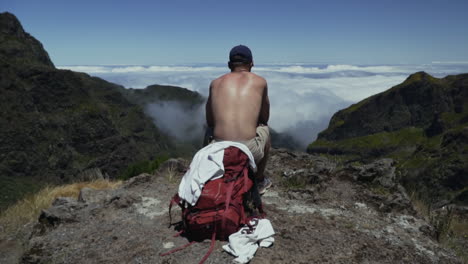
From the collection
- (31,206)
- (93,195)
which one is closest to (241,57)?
(93,195)

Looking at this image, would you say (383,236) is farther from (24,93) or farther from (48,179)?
(24,93)

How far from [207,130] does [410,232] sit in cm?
437

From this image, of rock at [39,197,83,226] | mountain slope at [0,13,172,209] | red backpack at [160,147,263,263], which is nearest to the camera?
red backpack at [160,147,263,263]

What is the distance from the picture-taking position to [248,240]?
16.4 ft

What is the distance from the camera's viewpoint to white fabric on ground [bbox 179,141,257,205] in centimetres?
528

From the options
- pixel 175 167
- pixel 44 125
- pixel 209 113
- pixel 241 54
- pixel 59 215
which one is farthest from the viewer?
pixel 44 125

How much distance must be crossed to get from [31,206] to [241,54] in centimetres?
716

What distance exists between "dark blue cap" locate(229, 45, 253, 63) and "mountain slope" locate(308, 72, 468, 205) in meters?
52.6

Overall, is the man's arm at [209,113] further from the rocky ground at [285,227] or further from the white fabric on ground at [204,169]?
the rocky ground at [285,227]

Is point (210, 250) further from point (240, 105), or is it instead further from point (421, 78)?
point (421, 78)

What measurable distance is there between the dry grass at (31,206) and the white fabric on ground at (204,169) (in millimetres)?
4757

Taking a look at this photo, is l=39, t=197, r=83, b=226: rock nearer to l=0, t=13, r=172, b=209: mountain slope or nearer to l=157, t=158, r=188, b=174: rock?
l=157, t=158, r=188, b=174: rock

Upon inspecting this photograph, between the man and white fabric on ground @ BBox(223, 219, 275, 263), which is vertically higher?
the man

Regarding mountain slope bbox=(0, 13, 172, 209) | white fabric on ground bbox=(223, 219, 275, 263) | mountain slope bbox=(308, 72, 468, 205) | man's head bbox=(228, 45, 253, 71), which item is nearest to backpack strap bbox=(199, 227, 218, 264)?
white fabric on ground bbox=(223, 219, 275, 263)
